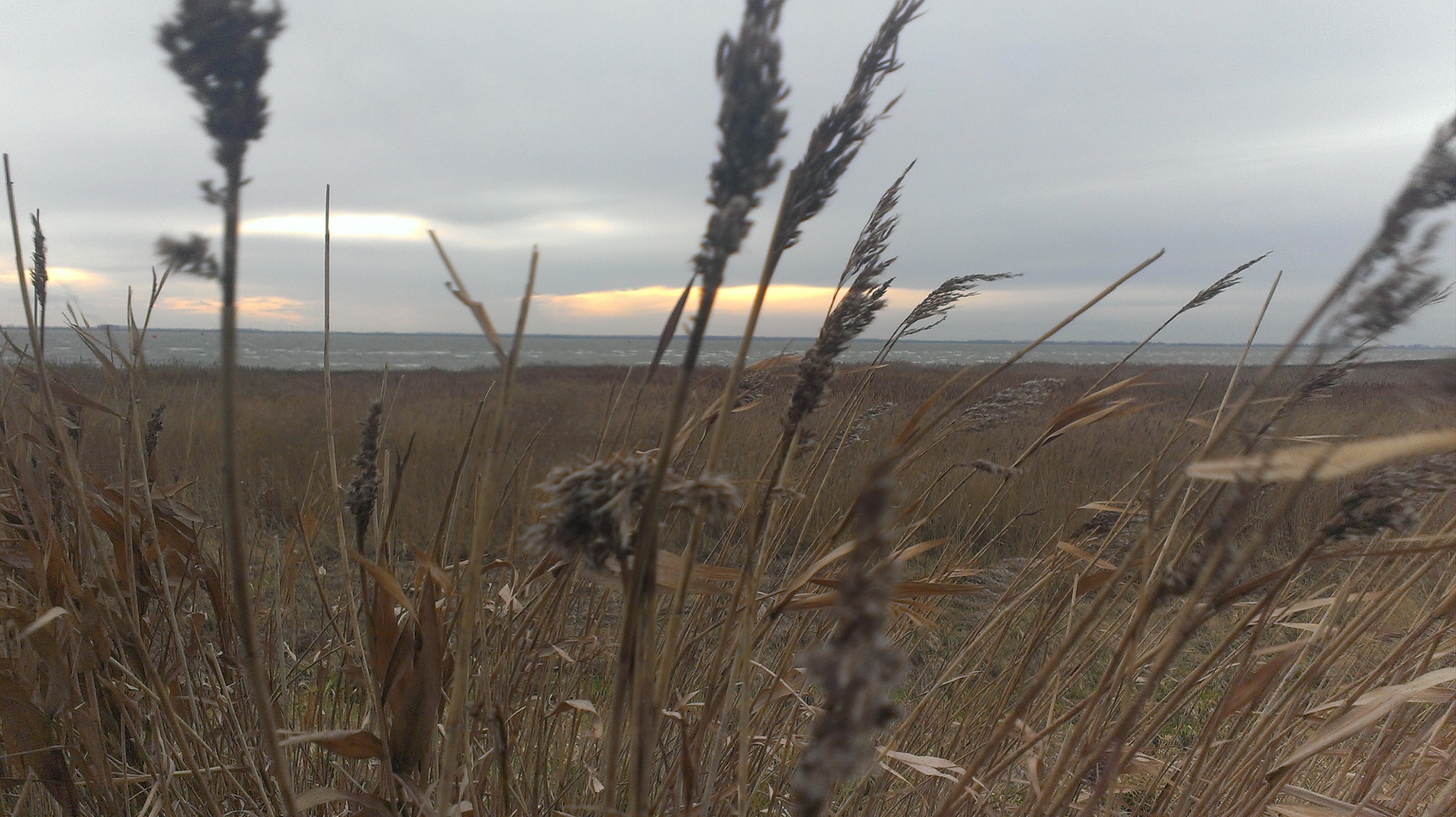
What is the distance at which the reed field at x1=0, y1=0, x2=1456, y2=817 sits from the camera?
0.47 metres

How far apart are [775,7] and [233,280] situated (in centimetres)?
40

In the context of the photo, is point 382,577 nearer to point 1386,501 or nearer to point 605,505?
point 605,505

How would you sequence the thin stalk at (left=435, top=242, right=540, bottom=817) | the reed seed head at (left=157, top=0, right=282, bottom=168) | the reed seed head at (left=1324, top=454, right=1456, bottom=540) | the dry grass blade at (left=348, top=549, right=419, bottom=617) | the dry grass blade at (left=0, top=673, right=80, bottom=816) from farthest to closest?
the dry grass blade at (left=0, top=673, right=80, bottom=816) → the dry grass blade at (left=348, top=549, right=419, bottom=617) → the reed seed head at (left=1324, top=454, right=1456, bottom=540) → the thin stalk at (left=435, top=242, right=540, bottom=817) → the reed seed head at (left=157, top=0, right=282, bottom=168)

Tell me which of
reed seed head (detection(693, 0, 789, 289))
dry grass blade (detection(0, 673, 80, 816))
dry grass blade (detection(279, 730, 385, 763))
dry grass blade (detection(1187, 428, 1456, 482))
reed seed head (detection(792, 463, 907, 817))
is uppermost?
reed seed head (detection(693, 0, 789, 289))

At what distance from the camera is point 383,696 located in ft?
3.05

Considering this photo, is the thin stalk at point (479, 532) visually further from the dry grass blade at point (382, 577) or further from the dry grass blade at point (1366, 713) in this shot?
the dry grass blade at point (1366, 713)

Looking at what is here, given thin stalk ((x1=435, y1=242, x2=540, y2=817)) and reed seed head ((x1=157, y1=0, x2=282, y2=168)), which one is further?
thin stalk ((x1=435, y1=242, x2=540, y2=817))

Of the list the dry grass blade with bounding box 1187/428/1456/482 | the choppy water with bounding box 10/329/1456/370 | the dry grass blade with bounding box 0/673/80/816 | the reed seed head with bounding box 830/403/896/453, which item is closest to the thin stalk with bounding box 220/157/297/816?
the dry grass blade with bounding box 1187/428/1456/482

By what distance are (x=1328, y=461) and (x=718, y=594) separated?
84 centimetres

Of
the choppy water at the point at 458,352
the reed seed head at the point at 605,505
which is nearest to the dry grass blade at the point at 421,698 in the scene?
the reed seed head at the point at 605,505

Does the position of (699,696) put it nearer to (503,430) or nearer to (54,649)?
(54,649)

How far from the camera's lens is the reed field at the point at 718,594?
0.47m

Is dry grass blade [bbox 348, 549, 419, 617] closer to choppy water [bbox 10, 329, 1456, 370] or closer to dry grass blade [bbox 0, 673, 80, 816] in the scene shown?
dry grass blade [bbox 0, 673, 80, 816]

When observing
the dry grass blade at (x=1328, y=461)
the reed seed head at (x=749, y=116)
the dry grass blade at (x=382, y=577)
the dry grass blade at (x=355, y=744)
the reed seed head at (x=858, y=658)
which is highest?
the reed seed head at (x=749, y=116)
